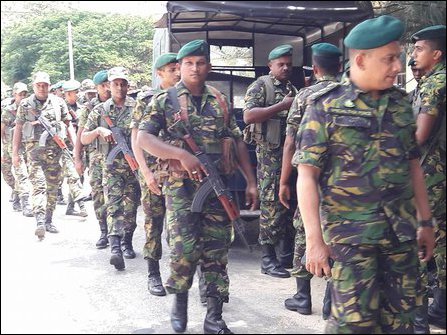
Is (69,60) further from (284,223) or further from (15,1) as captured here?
(284,223)

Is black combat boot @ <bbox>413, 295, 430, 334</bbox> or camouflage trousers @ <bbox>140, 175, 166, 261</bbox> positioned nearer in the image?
black combat boot @ <bbox>413, 295, 430, 334</bbox>

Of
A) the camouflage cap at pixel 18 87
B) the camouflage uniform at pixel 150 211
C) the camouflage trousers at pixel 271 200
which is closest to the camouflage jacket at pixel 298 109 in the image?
the camouflage trousers at pixel 271 200

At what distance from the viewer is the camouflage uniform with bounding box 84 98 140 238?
5.20 meters

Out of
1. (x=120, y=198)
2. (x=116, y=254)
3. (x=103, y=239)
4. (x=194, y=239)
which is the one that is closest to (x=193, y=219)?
(x=194, y=239)

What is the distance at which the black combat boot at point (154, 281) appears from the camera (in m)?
4.22

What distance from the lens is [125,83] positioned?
5.15m

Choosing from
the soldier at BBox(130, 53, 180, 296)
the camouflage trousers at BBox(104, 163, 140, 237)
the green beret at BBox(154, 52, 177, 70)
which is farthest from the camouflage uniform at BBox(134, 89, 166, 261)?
the camouflage trousers at BBox(104, 163, 140, 237)

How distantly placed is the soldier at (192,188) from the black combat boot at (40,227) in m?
3.07

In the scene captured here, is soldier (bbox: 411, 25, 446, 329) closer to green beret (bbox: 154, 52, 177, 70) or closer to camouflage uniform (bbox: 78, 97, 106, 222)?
green beret (bbox: 154, 52, 177, 70)

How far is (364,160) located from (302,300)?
5.64ft

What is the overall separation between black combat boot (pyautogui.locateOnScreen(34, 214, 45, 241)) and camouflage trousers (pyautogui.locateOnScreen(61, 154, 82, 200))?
1.20 meters

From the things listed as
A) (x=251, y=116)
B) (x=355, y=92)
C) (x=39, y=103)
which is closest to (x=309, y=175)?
(x=355, y=92)

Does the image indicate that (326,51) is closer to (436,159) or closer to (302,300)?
(436,159)

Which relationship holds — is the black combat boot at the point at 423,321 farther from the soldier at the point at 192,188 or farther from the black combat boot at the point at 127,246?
the black combat boot at the point at 127,246
